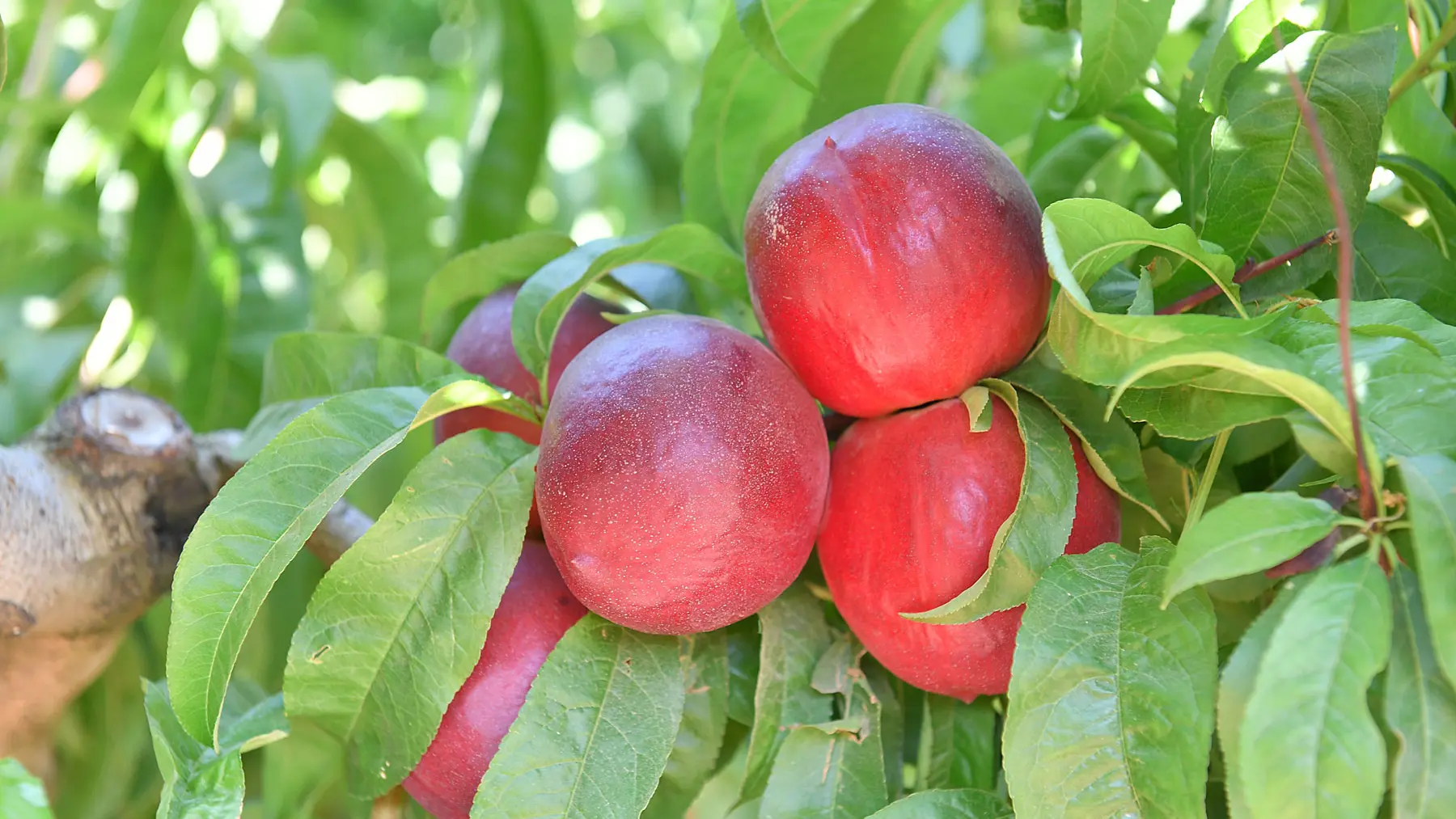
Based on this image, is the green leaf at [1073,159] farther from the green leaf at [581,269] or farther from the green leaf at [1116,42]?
the green leaf at [581,269]

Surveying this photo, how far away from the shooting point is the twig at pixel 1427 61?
57 cm

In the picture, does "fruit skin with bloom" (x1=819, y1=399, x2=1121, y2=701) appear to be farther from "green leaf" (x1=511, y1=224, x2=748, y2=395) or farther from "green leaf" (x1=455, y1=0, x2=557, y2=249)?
"green leaf" (x1=455, y1=0, x2=557, y2=249)

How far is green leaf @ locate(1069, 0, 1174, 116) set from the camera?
0.56 m

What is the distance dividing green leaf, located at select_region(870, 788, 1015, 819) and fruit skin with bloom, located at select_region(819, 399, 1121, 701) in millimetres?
51

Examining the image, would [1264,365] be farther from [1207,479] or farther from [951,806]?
[951,806]

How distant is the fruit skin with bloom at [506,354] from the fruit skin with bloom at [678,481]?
0.11 m

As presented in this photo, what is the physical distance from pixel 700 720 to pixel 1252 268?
36 cm

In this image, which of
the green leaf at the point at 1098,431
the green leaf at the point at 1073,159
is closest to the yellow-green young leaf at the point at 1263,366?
the green leaf at the point at 1098,431

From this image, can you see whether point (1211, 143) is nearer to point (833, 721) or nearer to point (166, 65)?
point (833, 721)

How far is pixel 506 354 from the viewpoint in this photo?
25.2 inches

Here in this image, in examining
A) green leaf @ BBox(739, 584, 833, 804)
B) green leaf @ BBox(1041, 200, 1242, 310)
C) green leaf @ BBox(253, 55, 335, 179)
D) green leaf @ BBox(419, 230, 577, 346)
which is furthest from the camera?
green leaf @ BBox(253, 55, 335, 179)

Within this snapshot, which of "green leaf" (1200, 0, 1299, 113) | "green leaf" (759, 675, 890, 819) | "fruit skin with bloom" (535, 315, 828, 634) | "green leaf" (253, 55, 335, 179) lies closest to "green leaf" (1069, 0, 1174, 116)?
"green leaf" (1200, 0, 1299, 113)

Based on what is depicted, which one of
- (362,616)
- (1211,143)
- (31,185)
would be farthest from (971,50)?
(31,185)

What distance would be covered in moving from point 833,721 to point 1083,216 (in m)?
0.28
